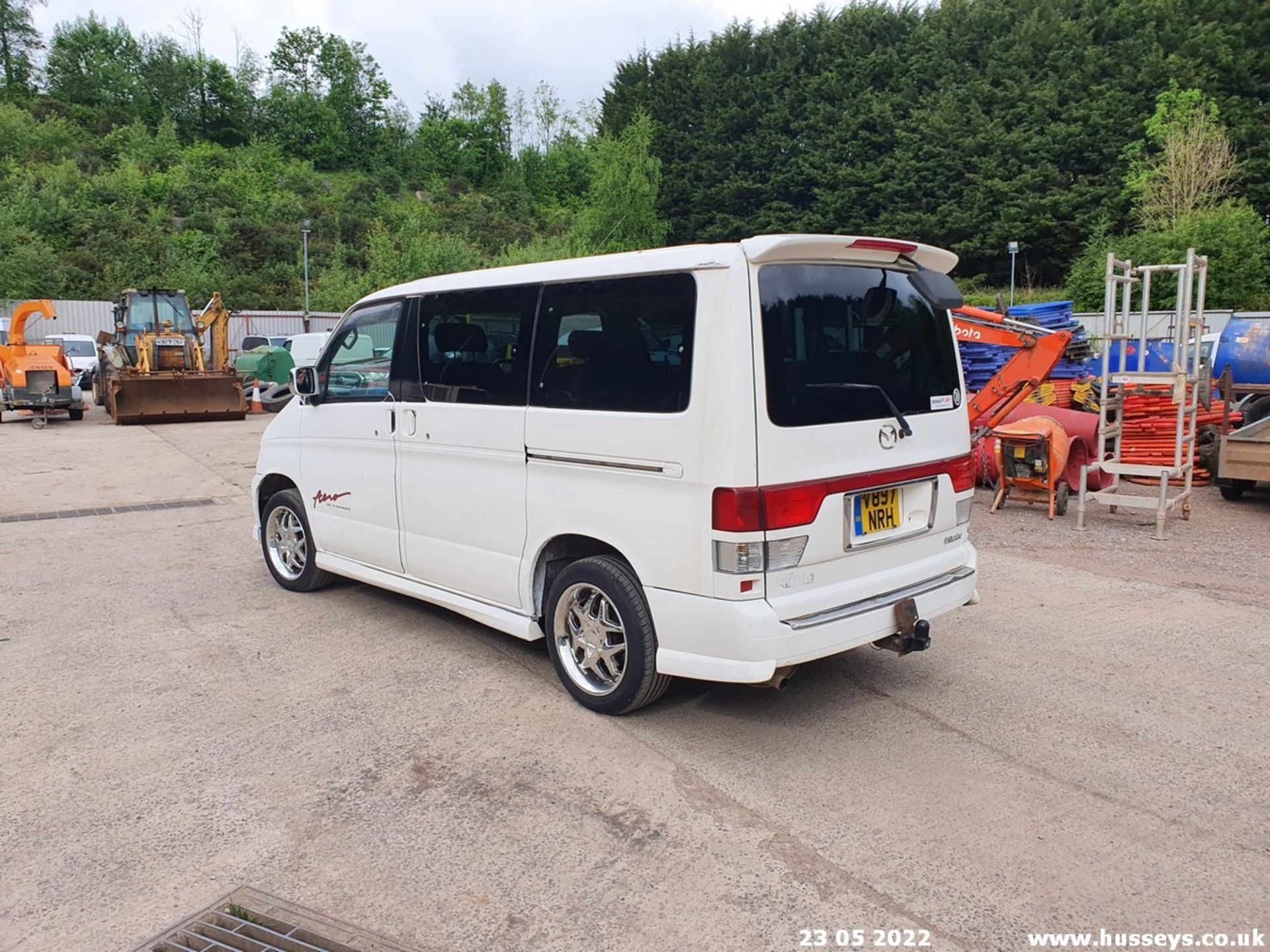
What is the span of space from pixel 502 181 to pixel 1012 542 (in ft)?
212

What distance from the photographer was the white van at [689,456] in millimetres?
A: 3609

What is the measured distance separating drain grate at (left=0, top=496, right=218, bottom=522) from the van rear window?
27.1 ft

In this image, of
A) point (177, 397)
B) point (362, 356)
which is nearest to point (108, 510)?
point (362, 356)

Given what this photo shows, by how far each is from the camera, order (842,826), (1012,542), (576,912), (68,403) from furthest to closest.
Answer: (68,403) < (1012,542) < (842,826) < (576,912)

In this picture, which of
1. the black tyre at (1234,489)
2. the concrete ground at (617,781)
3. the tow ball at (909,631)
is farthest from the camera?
the black tyre at (1234,489)

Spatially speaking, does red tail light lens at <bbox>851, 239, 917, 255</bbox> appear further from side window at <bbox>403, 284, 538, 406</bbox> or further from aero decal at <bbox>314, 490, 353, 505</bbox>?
aero decal at <bbox>314, 490, 353, 505</bbox>

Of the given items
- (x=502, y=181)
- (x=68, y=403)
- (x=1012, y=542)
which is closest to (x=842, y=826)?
(x=1012, y=542)

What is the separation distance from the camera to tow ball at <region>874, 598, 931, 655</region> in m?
4.06

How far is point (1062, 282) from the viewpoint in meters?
44.9

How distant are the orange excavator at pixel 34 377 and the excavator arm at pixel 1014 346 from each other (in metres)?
16.7

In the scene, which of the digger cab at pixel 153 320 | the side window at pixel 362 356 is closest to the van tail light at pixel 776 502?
the side window at pixel 362 356

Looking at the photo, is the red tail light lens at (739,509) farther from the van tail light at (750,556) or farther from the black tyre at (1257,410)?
the black tyre at (1257,410)

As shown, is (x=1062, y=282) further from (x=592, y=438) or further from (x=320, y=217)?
(x=592, y=438)

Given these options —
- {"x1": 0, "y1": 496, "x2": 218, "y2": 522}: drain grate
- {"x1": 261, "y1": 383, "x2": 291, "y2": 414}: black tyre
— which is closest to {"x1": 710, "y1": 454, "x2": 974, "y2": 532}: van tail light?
{"x1": 0, "y1": 496, "x2": 218, "y2": 522}: drain grate
